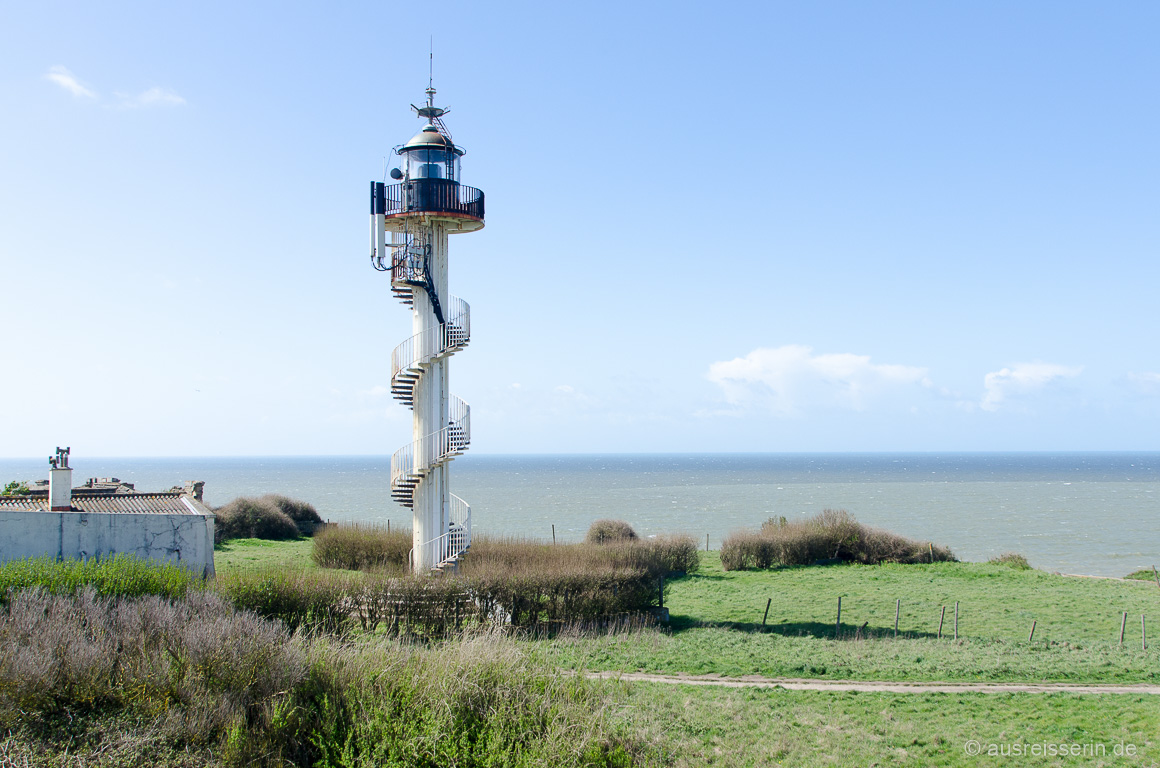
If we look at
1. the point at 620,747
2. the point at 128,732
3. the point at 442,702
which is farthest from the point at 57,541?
the point at 620,747

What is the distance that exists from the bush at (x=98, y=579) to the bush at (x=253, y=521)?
24167 mm

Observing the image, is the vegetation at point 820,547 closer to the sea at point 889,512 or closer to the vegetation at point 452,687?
the sea at point 889,512

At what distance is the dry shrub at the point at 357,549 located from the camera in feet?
94.2

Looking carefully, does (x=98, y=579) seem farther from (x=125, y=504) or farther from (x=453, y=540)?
(x=453, y=540)

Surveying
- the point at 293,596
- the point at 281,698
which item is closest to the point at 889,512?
the point at 293,596

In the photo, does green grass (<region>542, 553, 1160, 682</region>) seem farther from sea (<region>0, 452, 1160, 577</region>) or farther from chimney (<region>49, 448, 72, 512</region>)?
sea (<region>0, 452, 1160, 577</region>)

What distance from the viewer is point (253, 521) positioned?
38406 millimetres

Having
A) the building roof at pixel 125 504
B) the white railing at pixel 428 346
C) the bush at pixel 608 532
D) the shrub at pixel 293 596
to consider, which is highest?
the white railing at pixel 428 346

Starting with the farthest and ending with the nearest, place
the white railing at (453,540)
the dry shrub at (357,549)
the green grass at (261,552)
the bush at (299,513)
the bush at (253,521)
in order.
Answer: the bush at (299,513)
the bush at (253,521)
the dry shrub at (357,549)
the green grass at (261,552)
the white railing at (453,540)

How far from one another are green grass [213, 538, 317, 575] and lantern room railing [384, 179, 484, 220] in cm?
1253

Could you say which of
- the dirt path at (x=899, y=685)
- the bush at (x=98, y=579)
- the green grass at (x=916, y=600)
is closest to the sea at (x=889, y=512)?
the green grass at (x=916, y=600)

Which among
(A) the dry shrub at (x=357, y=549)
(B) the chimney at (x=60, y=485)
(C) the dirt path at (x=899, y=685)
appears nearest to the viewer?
(C) the dirt path at (x=899, y=685)

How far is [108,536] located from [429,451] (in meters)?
7.59

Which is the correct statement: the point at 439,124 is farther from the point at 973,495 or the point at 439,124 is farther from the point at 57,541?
the point at 973,495
